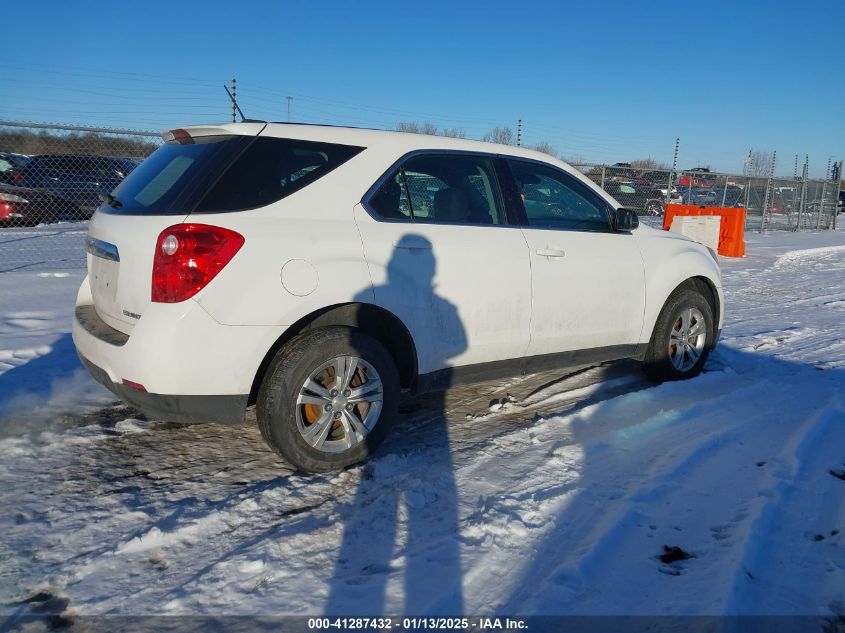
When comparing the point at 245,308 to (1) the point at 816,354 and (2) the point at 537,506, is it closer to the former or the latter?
(2) the point at 537,506

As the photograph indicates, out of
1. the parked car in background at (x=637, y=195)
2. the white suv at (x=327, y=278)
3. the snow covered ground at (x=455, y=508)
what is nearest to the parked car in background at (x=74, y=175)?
the snow covered ground at (x=455, y=508)

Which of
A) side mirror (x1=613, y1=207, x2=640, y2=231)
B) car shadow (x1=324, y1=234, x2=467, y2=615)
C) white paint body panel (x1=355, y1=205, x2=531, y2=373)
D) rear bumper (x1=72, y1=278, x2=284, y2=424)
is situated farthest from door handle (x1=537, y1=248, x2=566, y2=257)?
rear bumper (x1=72, y1=278, x2=284, y2=424)

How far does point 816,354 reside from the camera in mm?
5922

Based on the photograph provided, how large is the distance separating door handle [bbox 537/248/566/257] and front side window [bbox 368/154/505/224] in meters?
0.32

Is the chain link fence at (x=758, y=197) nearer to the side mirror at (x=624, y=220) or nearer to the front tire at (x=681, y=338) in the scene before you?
the front tire at (x=681, y=338)

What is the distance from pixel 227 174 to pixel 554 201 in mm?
2272

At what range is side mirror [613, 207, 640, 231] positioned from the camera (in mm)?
4543

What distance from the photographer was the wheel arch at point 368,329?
3.26 m

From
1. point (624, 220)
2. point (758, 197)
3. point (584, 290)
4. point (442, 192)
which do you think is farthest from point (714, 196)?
point (442, 192)

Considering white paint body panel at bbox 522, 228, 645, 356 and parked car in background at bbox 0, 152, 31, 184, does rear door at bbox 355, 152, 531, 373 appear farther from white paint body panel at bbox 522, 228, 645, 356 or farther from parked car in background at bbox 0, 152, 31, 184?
parked car in background at bbox 0, 152, 31, 184

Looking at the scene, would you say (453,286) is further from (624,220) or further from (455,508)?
(624,220)

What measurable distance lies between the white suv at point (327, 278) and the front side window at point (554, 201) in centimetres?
2

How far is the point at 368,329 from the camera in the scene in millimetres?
3568

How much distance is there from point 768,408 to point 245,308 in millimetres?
3628
